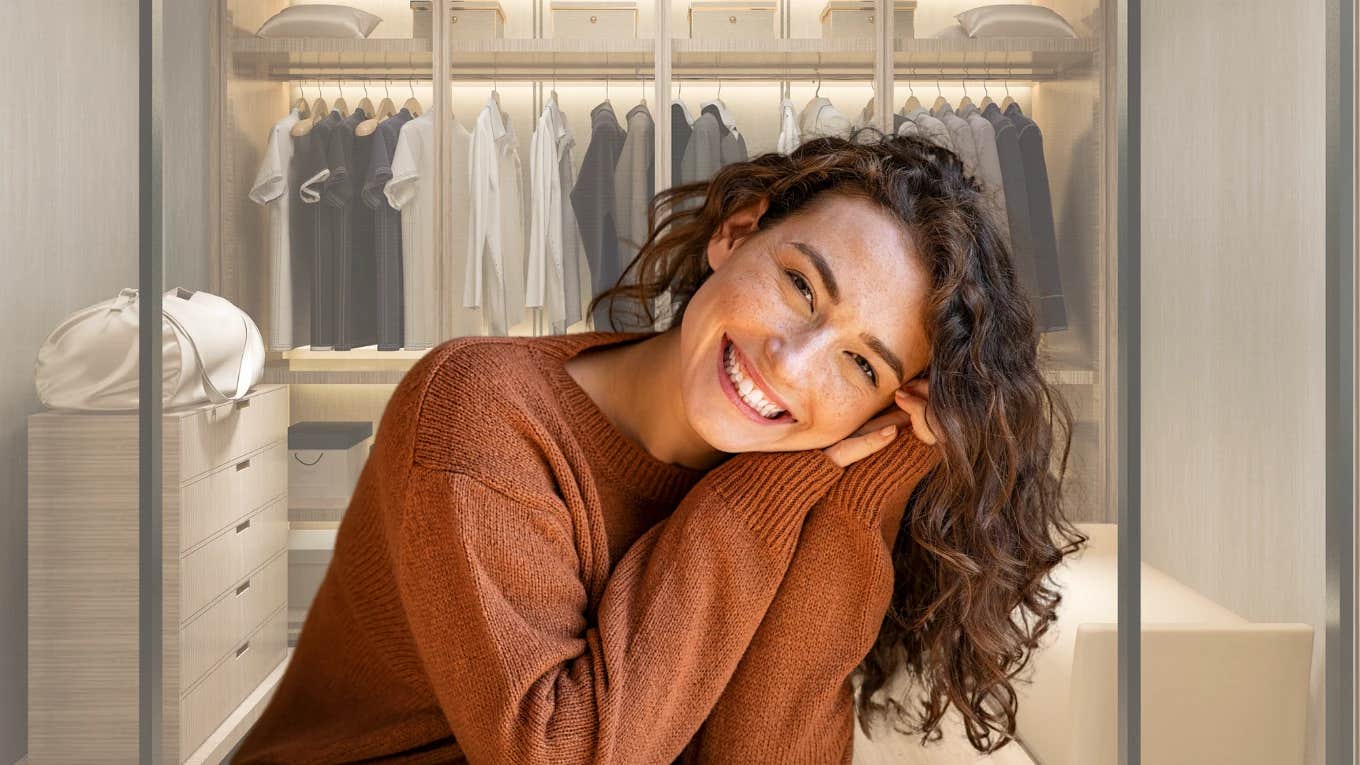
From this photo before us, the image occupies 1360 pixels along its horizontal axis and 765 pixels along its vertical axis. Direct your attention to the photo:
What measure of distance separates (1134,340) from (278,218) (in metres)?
1.03

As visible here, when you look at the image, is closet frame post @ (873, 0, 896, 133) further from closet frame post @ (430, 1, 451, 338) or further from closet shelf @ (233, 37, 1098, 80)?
closet frame post @ (430, 1, 451, 338)

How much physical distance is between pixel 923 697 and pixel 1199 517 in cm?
44

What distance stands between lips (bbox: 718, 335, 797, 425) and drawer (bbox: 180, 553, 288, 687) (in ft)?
2.10

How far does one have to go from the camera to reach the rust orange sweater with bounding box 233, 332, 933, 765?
86cm

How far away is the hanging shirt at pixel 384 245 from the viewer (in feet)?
4.18

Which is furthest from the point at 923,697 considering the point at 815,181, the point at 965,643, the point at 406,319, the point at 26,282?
the point at 26,282

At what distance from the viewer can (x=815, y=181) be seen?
1.02 metres

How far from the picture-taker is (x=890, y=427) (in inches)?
38.5

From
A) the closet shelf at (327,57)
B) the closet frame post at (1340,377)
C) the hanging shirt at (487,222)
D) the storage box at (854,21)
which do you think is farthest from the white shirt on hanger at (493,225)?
the closet frame post at (1340,377)

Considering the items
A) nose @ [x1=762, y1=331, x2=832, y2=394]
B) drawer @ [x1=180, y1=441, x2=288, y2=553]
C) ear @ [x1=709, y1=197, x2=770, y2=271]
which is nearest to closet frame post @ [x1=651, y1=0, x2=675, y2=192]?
ear @ [x1=709, y1=197, x2=770, y2=271]

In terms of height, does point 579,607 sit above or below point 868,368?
below

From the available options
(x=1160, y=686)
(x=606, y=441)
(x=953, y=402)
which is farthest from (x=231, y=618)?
(x=1160, y=686)

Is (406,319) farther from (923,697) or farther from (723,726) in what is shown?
(923,697)

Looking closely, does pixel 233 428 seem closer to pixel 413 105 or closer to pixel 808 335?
pixel 413 105
